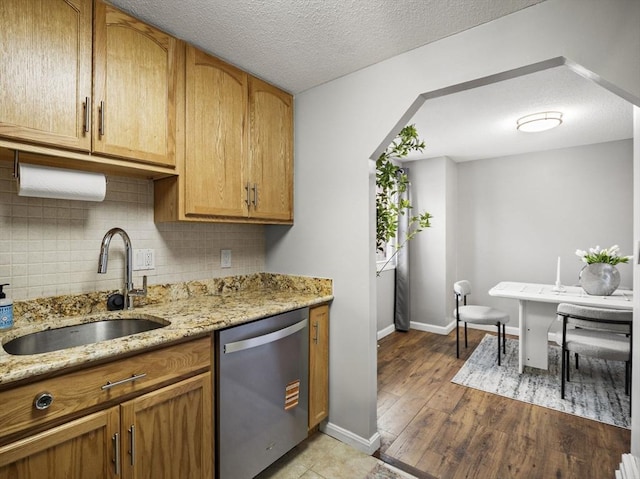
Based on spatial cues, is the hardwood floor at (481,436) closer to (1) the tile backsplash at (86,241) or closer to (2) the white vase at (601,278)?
(2) the white vase at (601,278)

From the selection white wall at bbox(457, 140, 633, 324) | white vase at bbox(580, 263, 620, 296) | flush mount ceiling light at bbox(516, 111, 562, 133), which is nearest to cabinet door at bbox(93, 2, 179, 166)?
flush mount ceiling light at bbox(516, 111, 562, 133)

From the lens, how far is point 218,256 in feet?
7.39

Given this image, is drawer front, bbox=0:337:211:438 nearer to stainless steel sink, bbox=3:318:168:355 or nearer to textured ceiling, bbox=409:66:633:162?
stainless steel sink, bbox=3:318:168:355

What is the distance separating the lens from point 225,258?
7.50 feet

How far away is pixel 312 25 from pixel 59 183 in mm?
1345

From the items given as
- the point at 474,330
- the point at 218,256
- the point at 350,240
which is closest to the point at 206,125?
the point at 218,256

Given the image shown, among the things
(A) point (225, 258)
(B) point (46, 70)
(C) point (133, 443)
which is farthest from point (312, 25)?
(C) point (133, 443)

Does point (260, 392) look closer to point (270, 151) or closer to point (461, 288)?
point (270, 151)

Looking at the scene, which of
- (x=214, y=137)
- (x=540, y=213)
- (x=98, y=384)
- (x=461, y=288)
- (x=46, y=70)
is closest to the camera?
(x=98, y=384)

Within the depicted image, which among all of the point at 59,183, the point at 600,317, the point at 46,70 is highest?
the point at 46,70

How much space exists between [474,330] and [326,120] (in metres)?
3.76

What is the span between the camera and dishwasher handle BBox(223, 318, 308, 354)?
4.97 ft

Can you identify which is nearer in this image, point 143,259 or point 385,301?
point 143,259

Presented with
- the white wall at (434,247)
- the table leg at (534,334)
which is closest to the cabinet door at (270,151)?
the table leg at (534,334)
